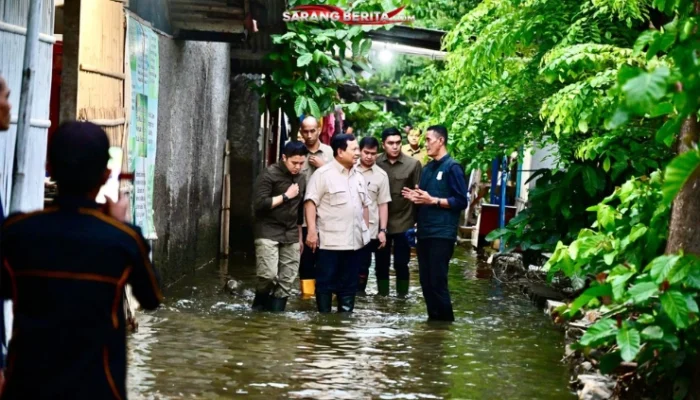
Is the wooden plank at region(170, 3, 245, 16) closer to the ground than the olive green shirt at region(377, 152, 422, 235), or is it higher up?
higher up

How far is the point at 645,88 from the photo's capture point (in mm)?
4500

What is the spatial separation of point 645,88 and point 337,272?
7651mm

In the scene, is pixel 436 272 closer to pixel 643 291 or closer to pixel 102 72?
pixel 102 72

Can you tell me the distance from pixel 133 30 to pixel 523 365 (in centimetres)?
494

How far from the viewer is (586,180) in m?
12.6

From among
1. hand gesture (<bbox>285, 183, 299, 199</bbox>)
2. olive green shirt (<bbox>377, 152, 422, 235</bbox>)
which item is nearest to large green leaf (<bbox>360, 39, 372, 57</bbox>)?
olive green shirt (<bbox>377, 152, 422, 235</bbox>)

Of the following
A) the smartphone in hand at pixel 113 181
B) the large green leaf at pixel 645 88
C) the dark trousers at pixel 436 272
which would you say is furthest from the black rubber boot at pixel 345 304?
the large green leaf at pixel 645 88

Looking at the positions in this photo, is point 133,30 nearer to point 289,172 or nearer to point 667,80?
point 289,172

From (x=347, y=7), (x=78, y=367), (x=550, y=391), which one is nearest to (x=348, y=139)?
(x=347, y=7)

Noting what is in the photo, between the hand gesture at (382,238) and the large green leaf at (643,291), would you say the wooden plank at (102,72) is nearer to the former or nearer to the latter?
the hand gesture at (382,238)

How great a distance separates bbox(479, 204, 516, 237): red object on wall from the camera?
2055 cm

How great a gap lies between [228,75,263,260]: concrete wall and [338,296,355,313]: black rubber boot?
7.07 metres

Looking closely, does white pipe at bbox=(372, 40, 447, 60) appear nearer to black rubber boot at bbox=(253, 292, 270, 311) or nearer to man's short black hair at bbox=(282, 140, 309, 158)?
man's short black hair at bbox=(282, 140, 309, 158)

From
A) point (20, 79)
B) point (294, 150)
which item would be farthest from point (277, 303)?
point (20, 79)
